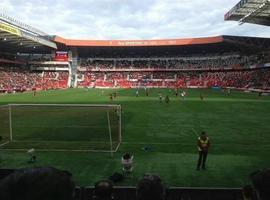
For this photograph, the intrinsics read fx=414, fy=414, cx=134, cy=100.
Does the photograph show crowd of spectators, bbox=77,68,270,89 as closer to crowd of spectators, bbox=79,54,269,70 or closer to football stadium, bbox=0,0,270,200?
crowd of spectators, bbox=79,54,269,70

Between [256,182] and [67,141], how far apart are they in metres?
22.6

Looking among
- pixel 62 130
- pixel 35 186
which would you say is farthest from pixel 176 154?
pixel 35 186

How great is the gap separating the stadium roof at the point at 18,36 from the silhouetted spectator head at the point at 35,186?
81.8 meters

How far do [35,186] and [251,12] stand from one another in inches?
2858

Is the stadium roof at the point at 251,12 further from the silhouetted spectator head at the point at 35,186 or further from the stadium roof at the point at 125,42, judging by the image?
the silhouetted spectator head at the point at 35,186

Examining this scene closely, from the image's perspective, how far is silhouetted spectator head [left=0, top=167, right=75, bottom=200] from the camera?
10.8 feet

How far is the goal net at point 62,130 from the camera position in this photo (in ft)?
81.5

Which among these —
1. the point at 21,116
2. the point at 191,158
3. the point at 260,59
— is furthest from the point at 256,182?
the point at 260,59

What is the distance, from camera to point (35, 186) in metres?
3.32

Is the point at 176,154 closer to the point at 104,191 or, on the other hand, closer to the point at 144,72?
the point at 104,191

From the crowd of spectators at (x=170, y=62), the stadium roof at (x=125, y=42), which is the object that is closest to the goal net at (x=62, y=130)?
the stadium roof at (x=125, y=42)

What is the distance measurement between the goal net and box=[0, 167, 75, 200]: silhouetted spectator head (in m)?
19.5

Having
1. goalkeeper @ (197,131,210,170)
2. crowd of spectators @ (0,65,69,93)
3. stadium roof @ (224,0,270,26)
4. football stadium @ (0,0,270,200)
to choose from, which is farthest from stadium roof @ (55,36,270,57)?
goalkeeper @ (197,131,210,170)

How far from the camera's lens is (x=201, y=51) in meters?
141
